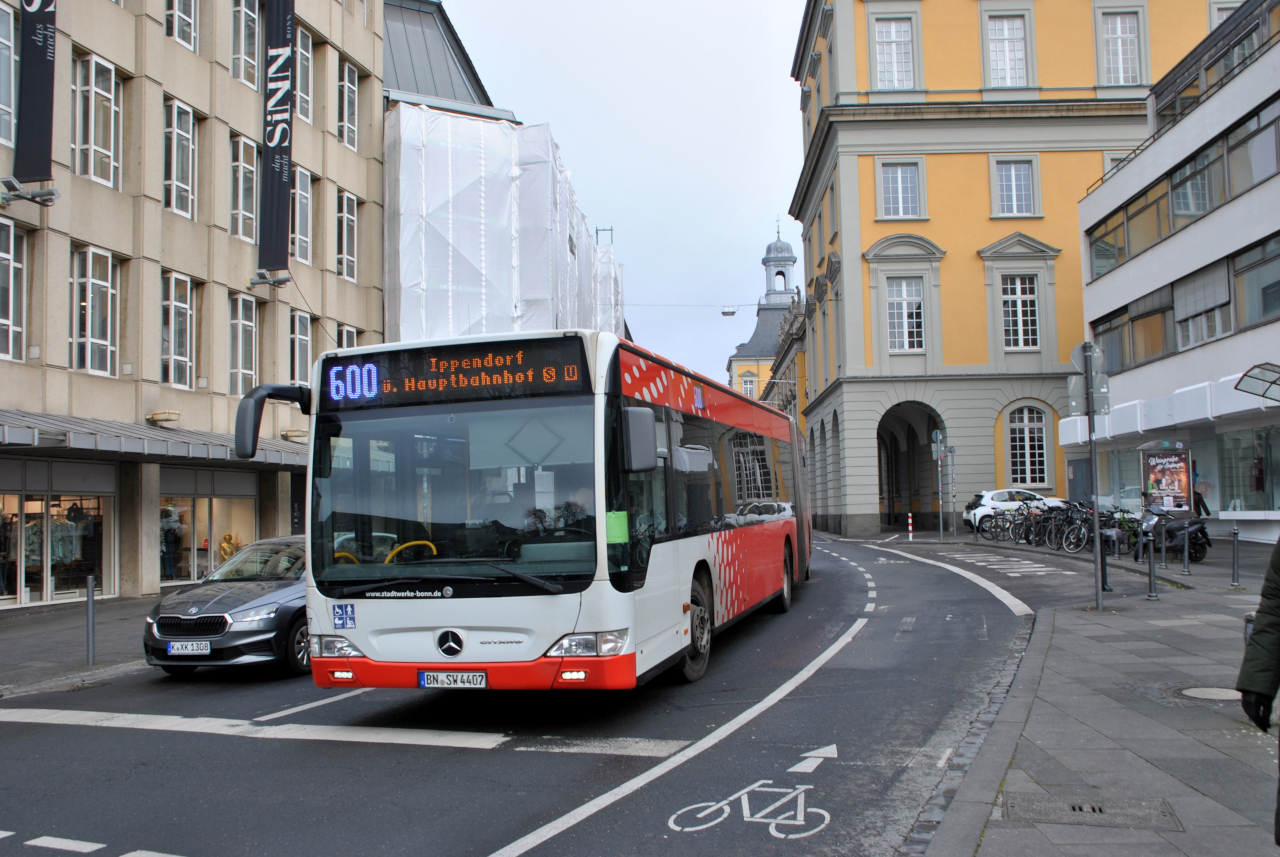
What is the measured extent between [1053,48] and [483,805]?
143 feet

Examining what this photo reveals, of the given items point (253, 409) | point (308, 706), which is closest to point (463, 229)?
point (308, 706)

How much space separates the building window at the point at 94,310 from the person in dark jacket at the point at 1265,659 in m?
20.3

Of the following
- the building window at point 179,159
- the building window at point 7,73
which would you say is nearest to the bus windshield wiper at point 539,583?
the building window at point 7,73

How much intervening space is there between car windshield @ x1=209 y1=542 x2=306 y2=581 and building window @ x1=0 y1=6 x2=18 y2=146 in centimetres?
1080

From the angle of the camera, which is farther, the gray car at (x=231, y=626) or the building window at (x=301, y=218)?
the building window at (x=301, y=218)

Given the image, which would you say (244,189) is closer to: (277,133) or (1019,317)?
(277,133)

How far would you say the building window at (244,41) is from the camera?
24.4 m

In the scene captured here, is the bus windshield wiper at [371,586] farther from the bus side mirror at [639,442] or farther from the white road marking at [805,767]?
the white road marking at [805,767]

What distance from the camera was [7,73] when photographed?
17734 millimetres

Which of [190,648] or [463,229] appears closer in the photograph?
[190,648]

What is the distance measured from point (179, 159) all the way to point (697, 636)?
18.5 metres

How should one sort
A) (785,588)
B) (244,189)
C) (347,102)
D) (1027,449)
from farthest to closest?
(1027,449)
(347,102)
(244,189)
(785,588)

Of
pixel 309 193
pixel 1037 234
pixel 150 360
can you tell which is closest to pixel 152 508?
pixel 150 360

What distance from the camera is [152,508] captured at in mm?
20828
